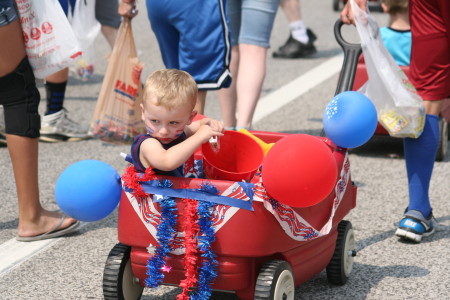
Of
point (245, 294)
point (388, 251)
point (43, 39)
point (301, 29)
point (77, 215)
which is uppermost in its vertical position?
point (43, 39)

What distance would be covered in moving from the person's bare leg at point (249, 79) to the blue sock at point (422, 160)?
1.35 meters

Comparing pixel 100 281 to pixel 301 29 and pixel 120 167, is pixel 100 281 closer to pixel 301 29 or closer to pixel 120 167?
pixel 120 167

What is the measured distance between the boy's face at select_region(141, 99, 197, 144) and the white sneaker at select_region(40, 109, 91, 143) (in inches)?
116

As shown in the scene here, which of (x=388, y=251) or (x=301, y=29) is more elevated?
(x=388, y=251)

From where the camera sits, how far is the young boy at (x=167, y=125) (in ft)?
9.94

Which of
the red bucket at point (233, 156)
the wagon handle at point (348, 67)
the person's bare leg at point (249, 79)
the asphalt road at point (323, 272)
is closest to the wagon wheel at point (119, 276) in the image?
the asphalt road at point (323, 272)

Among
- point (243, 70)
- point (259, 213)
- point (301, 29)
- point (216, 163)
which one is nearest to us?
point (259, 213)

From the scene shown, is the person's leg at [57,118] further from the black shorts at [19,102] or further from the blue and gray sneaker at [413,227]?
the blue and gray sneaker at [413,227]

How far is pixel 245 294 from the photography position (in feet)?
10.1

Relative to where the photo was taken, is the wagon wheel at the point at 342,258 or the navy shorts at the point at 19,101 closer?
the wagon wheel at the point at 342,258

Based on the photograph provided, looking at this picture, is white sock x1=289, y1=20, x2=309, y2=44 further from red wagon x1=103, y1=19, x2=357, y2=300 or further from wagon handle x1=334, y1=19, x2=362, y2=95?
red wagon x1=103, y1=19, x2=357, y2=300

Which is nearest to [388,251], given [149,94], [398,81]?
[398,81]

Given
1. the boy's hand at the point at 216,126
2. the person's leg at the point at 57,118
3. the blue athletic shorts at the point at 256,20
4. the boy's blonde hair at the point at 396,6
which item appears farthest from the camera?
the person's leg at the point at 57,118

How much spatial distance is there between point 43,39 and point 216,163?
108 cm
